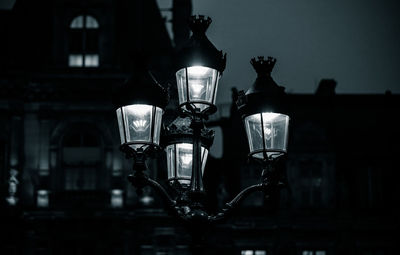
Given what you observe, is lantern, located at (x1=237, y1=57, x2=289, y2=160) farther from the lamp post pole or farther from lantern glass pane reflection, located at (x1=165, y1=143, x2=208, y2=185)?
lantern glass pane reflection, located at (x1=165, y1=143, x2=208, y2=185)

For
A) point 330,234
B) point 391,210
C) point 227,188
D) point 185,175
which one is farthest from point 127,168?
point 185,175

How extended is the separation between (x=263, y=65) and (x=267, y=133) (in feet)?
2.87

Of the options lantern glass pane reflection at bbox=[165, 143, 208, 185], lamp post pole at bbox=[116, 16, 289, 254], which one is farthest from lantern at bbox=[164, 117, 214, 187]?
lamp post pole at bbox=[116, 16, 289, 254]

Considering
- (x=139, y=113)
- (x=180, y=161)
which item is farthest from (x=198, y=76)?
(x=180, y=161)

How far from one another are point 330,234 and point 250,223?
2.97 m

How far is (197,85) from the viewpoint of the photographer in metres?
8.55

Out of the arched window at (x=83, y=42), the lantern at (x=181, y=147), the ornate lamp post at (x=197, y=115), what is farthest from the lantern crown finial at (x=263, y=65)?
the arched window at (x=83, y=42)

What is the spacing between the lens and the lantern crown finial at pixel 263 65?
351 inches

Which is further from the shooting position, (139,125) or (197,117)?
(197,117)

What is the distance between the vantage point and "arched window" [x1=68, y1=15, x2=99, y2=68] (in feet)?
87.5

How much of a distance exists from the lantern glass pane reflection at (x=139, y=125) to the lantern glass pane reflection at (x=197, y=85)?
40 centimetres

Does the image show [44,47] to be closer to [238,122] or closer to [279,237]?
[238,122]

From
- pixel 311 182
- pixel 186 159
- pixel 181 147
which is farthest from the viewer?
pixel 311 182

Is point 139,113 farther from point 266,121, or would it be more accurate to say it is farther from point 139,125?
point 266,121
